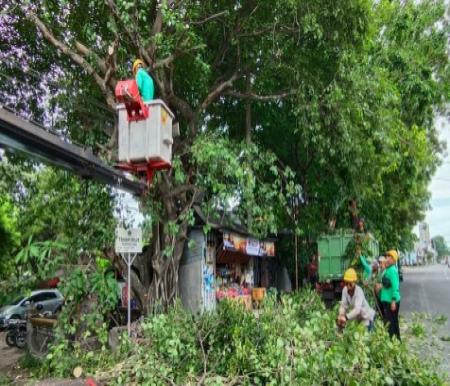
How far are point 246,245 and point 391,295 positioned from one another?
7.41 metres

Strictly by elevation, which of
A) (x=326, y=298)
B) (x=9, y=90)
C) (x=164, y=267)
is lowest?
(x=326, y=298)

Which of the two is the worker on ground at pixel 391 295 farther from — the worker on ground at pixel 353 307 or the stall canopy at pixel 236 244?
the stall canopy at pixel 236 244

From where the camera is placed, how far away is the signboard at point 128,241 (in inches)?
356

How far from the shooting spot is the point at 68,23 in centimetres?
1147

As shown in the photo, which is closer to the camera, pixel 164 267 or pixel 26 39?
pixel 164 267

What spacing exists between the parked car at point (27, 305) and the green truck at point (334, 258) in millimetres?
9315

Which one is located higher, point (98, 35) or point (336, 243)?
point (98, 35)

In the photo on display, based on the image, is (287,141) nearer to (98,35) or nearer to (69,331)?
(98,35)

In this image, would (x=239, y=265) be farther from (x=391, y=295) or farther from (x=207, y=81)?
(x=391, y=295)

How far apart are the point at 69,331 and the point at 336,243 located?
942 centimetres

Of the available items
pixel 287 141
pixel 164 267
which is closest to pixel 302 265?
pixel 287 141

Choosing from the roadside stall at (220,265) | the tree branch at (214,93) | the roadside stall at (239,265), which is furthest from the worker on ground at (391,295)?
the roadside stall at (239,265)

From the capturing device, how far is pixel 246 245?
1620cm

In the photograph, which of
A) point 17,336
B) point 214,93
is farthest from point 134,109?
point 17,336
